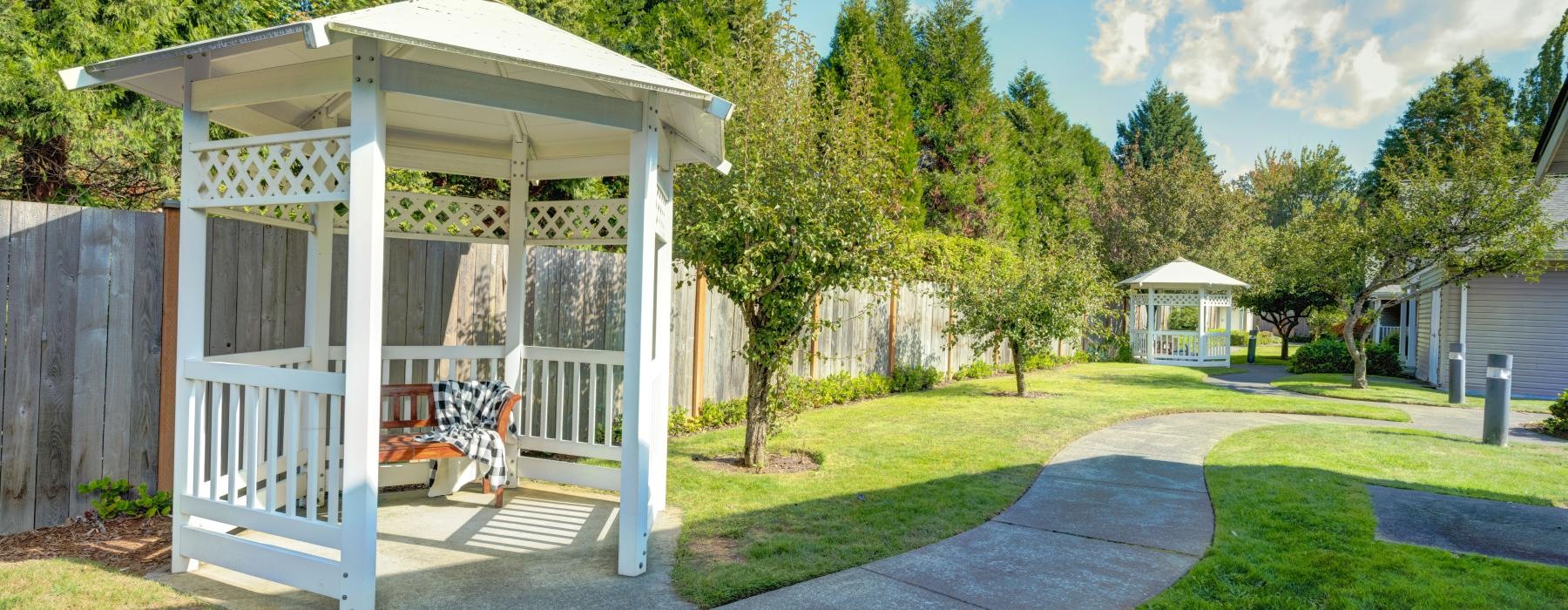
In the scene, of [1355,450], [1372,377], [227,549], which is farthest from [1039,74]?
[227,549]

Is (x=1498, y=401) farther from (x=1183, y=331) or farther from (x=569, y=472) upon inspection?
(x=1183, y=331)

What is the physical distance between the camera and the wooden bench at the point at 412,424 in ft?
15.6

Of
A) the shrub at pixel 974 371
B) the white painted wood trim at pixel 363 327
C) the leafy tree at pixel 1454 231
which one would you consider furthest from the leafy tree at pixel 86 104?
the leafy tree at pixel 1454 231

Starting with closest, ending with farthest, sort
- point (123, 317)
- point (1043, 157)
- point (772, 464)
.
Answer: point (123, 317), point (772, 464), point (1043, 157)

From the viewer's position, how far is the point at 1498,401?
8.56 m

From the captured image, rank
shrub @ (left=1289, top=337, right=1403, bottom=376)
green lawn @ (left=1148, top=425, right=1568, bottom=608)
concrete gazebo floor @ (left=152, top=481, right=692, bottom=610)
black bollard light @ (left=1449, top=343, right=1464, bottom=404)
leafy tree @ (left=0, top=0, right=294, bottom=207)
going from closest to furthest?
concrete gazebo floor @ (left=152, top=481, right=692, bottom=610)
green lawn @ (left=1148, top=425, right=1568, bottom=608)
leafy tree @ (left=0, top=0, right=294, bottom=207)
black bollard light @ (left=1449, top=343, right=1464, bottom=404)
shrub @ (left=1289, top=337, right=1403, bottom=376)

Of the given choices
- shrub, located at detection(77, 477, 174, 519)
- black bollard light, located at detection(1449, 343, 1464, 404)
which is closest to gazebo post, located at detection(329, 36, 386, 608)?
shrub, located at detection(77, 477, 174, 519)

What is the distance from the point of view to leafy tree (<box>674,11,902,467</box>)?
591 cm

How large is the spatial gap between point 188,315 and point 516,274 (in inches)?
93.4

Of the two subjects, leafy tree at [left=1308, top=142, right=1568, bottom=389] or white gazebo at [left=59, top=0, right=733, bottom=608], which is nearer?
white gazebo at [left=59, top=0, right=733, bottom=608]

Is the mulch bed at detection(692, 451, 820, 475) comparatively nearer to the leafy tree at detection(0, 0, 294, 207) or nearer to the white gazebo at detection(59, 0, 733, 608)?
the white gazebo at detection(59, 0, 733, 608)

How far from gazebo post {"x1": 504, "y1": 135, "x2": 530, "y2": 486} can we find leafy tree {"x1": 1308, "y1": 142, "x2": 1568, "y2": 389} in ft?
45.9

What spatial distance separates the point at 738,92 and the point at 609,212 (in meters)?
1.74

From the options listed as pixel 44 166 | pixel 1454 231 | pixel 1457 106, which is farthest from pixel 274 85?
pixel 1457 106
